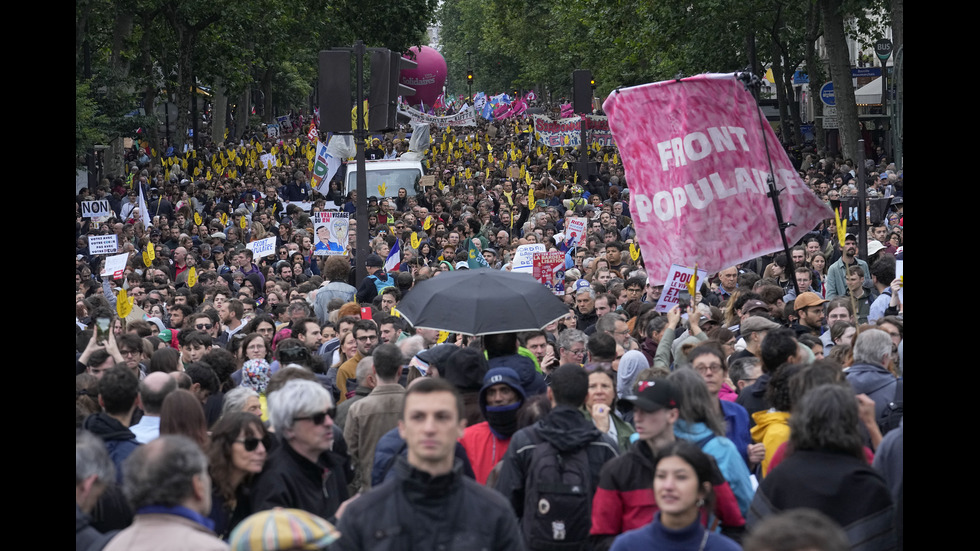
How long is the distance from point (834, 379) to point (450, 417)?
203cm

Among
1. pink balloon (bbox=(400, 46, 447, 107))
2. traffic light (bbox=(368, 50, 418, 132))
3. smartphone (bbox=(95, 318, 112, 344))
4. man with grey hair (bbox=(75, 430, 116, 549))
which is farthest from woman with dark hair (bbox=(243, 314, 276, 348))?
pink balloon (bbox=(400, 46, 447, 107))

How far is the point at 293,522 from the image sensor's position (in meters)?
3.64

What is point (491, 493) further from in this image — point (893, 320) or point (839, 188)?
point (839, 188)

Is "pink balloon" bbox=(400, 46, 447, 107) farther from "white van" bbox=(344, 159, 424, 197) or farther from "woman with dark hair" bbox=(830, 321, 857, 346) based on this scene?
"woman with dark hair" bbox=(830, 321, 857, 346)

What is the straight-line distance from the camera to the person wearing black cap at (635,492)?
497 cm

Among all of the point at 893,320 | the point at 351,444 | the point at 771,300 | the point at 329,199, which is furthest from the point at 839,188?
the point at 351,444

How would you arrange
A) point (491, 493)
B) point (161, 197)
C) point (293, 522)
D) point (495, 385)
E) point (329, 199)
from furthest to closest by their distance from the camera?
point (329, 199) < point (161, 197) < point (495, 385) < point (491, 493) < point (293, 522)

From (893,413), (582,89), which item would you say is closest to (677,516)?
(893,413)

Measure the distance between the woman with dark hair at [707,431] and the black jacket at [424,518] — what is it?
4.54 feet

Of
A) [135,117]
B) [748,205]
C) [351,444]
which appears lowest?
[351,444]

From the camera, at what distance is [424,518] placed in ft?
13.4

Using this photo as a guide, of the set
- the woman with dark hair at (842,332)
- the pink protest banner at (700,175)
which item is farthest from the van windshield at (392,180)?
the woman with dark hair at (842,332)

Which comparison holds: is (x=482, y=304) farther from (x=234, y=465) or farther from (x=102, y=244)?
(x=102, y=244)

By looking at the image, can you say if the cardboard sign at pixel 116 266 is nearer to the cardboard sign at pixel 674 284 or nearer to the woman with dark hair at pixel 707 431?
the cardboard sign at pixel 674 284
